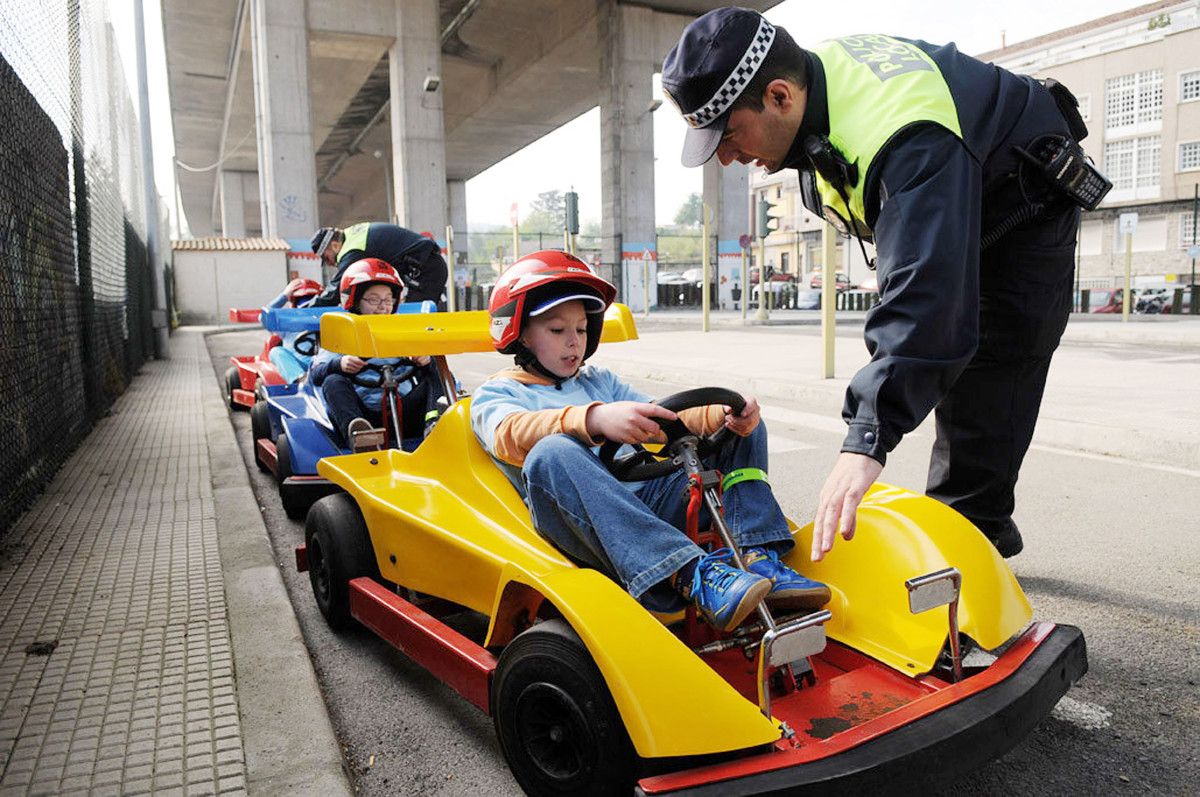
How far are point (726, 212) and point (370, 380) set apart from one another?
30086mm

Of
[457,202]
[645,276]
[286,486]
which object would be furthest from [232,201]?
[286,486]

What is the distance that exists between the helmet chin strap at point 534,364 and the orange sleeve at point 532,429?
302 millimetres

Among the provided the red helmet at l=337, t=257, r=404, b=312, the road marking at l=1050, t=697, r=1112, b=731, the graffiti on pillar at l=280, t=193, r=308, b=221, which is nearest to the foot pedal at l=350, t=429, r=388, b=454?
the red helmet at l=337, t=257, r=404, b=312

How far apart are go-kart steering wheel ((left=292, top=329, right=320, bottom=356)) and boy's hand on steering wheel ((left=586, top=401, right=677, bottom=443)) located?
4716mm

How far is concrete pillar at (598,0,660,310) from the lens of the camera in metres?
29.8

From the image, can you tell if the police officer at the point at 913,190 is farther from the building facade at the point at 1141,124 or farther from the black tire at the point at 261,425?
the building facade at the point at 1141,124

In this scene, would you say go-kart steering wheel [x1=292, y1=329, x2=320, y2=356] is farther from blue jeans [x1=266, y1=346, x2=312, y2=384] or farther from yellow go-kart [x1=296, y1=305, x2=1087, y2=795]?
yellow go-kart [x1=296, y1=305, x2=1087, y2=795]

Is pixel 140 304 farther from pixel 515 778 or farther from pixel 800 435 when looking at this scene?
A: pixel 515 778

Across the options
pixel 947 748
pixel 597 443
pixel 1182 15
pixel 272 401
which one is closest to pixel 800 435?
pixel 272 401

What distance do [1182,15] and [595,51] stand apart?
26377 millimetres

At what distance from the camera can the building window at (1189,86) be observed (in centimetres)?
3891

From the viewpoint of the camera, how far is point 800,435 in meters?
6.57

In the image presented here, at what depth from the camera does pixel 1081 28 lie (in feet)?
144

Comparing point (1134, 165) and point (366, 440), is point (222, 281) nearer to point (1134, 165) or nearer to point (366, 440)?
point (366, 440)
